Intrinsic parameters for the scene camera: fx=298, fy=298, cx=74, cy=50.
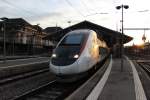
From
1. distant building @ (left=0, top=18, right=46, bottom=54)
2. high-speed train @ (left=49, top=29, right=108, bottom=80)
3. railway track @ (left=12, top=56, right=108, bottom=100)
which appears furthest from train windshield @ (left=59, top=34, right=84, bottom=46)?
distant building @ (left=0, top=18, right=46, bottom=54)

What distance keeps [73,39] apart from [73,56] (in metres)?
2.09

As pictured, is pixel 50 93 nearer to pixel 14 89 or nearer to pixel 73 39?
pixel 14 89

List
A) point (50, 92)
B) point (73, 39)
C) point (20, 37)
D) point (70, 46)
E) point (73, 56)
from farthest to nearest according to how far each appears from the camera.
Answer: point (20, 37)
point (73, 39)
point (70, 46)
point (73, 56)
point (50, 92)

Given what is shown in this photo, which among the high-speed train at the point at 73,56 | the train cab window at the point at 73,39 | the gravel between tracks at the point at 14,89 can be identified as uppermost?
the train cab window at the point at 73,39

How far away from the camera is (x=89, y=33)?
58.8ft

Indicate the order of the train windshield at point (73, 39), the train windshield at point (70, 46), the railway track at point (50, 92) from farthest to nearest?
the train windshield at point (73, 39), the train windshield at point (70, 46), the railway track at point (50, 92)

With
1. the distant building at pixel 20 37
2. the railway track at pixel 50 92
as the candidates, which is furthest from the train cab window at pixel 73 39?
the distant building at pixel 20 37

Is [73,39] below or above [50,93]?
above

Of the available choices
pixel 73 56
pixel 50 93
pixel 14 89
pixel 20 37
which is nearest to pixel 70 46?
pixel 73 56

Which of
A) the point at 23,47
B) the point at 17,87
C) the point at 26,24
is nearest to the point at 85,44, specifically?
the point at 17,87

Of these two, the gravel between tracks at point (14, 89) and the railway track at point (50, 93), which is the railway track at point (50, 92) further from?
the gravel between tracks at point (14, 89)

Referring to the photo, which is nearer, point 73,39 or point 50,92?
point 50,92

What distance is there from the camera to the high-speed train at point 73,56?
1466 centimetres

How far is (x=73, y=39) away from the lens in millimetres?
17109
